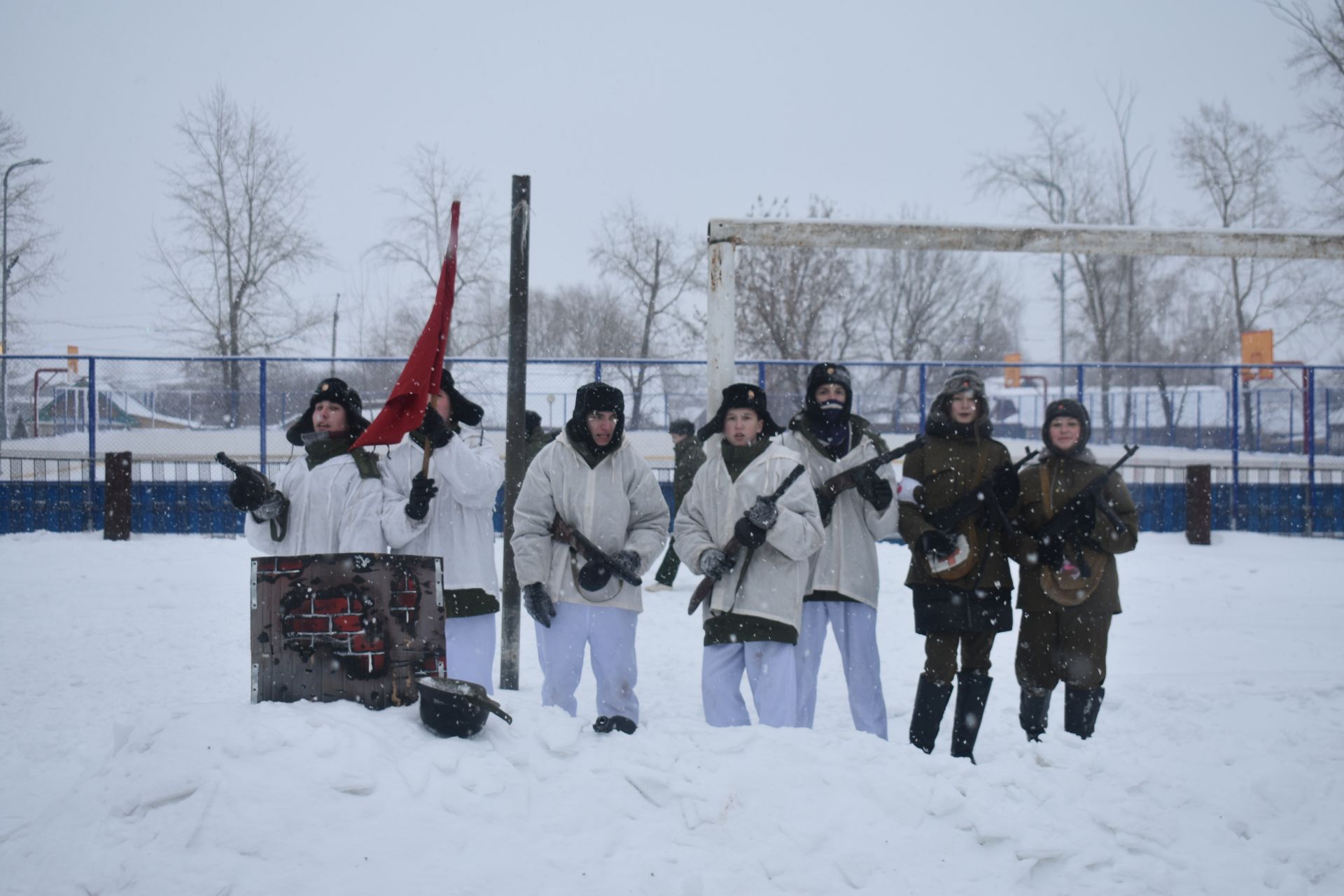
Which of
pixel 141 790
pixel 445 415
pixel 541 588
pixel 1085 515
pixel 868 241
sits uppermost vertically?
pixel 868 241

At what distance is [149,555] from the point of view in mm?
9859

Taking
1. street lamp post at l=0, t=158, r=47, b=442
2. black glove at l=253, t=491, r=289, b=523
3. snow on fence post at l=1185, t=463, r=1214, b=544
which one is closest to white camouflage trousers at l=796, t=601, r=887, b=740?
black glove at l=253, t=491, r=289, b=523

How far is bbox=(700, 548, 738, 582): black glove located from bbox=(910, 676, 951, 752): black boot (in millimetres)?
962

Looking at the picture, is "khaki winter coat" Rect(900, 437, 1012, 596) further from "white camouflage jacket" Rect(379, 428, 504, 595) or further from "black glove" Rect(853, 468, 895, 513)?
"white camouflage jacket" Rect(379, 428, 504, 595)

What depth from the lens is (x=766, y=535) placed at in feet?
13.1

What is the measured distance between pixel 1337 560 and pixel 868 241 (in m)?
7.83

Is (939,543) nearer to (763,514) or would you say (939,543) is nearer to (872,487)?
(872,487)

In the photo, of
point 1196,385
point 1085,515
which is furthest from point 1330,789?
point 1196,385

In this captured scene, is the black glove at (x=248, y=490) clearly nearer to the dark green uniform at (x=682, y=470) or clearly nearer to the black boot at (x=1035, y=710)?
the dark green uniform at (x=682, y=470)

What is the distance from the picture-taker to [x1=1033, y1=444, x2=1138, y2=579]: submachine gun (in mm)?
4164

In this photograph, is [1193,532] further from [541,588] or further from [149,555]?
[149,555]

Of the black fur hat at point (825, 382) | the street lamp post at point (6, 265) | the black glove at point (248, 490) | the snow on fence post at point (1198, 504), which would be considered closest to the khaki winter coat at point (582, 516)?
the black fur hat at point (825, 382)

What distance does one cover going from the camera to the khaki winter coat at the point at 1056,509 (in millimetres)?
4164

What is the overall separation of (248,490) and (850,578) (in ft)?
8.38
